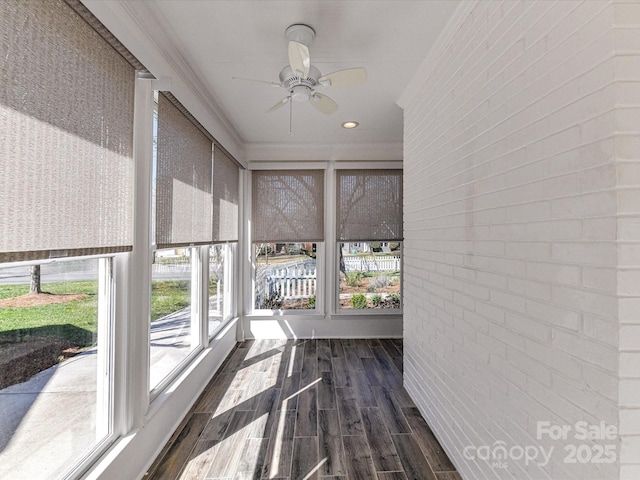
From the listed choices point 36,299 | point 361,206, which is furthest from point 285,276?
point 36,299

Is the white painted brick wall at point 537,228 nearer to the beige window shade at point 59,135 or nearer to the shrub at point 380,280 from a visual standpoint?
the beige window shade at point 59,135

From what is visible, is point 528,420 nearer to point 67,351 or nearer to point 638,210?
point 638,210

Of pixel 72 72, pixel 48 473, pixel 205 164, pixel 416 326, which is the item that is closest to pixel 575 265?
pixel 416 326

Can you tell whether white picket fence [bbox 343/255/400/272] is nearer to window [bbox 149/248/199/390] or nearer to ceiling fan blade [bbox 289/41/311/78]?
window [bbox 149/248/199/390]

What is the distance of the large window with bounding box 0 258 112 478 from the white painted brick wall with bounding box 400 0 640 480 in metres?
1.90

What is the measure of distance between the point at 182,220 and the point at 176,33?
121 cm

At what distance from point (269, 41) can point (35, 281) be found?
1777 millimetres

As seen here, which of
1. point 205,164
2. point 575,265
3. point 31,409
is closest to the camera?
point 575,265

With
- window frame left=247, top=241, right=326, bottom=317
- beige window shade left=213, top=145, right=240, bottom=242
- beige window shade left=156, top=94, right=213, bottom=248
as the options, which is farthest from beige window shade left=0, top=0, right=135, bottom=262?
window frame left=247, top=241, right=326, bottom=317

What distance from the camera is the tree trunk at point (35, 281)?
1227 millimetres

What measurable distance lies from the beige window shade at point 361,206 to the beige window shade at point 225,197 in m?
1.35

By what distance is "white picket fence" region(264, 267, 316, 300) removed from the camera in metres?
4.52

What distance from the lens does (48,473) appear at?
1351 millimetres

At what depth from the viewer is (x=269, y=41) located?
2027mm
